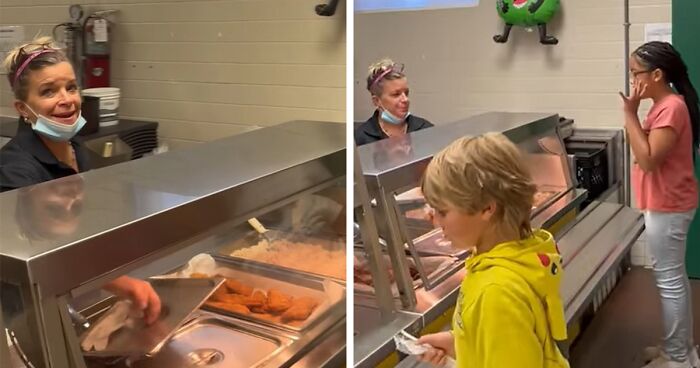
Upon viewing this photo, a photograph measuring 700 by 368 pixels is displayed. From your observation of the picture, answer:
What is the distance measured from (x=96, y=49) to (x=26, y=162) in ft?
2.80

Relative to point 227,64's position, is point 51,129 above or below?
below

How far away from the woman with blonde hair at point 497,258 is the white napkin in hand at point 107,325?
696mm

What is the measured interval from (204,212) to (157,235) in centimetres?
16

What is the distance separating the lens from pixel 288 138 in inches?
83.0

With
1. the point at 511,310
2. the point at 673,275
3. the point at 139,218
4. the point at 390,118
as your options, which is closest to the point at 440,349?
the point at 511,310

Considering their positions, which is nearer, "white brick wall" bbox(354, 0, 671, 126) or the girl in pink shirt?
the girl in pink shirt

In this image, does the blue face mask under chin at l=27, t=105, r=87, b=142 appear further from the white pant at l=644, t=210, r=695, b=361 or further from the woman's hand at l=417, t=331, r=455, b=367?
the white pant at l=644, t=210, r=695, b=361

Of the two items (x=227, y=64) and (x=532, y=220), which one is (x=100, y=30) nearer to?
(x=227, y=64)

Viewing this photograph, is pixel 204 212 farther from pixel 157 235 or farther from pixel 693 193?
pixel 693 193

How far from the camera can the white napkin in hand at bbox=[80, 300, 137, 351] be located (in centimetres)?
137

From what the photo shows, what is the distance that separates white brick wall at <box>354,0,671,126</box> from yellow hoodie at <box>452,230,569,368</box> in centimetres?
267

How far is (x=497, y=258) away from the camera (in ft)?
4.70

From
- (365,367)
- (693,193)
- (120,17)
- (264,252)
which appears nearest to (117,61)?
(120,17)

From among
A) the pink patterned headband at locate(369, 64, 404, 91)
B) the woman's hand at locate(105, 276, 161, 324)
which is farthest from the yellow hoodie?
the pink patterned headband at locate(369, 64, 404, 91)
